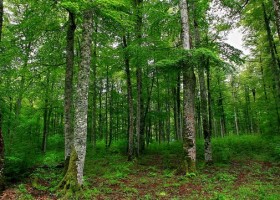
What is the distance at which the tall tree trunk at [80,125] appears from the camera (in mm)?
6934

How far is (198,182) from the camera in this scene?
8273mm

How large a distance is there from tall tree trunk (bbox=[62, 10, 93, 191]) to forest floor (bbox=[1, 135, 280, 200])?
524 mm

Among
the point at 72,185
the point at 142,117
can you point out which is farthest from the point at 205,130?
the point at 72,185

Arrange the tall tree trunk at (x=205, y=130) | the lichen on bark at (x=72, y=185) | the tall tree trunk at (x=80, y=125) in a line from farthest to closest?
the tall tree trunk at (x=205, y=130) < the tall tree trunk at (x=80, y=125) < the lichen on bark at (x=72, y=185)

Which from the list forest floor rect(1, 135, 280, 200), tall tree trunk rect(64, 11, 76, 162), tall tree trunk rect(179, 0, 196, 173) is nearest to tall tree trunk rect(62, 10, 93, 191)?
forest floor rect(1, 135, 280, 200)

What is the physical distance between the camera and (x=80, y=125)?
7.27 m

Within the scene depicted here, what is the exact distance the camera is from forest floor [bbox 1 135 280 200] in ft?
22.2

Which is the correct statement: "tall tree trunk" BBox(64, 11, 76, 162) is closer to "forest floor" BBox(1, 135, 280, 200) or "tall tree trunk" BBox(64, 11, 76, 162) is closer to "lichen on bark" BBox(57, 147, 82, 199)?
"forest floor" BBox(1, 135, 280, 200)

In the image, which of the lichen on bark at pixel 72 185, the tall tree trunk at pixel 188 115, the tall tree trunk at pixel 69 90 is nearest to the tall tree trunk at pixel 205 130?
the tall tree trunk at pixel 188 115

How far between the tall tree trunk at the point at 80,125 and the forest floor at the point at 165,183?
52cm

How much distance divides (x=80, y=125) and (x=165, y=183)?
3840mm

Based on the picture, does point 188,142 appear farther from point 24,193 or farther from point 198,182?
point 24,193

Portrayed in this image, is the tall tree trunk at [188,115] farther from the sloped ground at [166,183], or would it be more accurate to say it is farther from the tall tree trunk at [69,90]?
the tall tree trunk at [69,90]

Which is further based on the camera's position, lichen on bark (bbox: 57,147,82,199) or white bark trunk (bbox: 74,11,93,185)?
white bark trunk (bbox: 74,11,93,185)
